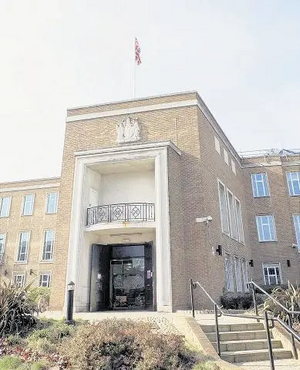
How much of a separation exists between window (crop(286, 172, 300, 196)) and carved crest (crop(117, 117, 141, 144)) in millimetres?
13995

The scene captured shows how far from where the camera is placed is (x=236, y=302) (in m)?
13.6

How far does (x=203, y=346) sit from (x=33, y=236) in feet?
74.9

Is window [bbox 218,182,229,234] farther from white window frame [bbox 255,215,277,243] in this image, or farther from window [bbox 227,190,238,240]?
white window frame [bbox 255,215,277,243]

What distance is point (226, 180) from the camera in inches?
746

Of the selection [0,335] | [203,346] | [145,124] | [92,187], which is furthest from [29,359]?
[145,124]

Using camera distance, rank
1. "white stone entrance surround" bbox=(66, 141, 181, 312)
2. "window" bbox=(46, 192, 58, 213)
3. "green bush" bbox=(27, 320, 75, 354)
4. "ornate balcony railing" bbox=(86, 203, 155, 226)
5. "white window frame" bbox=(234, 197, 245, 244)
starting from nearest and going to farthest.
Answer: "green bush" bbox=(27, 320, 75, 354) → "white stone entrance surround" bbox=(66, 141, 181, 312) → "ornate balcony railing" bbox=(86, 203, 155, 226) → "white window frame" bbox=(234, 197, 245, 244) → "window" bbox=(46, 192, 58, 213)

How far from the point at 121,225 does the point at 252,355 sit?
686cm

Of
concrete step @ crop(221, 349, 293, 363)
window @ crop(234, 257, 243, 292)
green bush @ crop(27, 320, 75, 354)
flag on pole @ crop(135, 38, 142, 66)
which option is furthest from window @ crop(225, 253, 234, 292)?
flag on pole @ crop(135, 38, 142, 66)

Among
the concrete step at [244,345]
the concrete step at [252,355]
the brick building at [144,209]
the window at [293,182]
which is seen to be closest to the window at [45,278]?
the brick building at [144,209]

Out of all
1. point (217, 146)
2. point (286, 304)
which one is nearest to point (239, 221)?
point (217, 146)

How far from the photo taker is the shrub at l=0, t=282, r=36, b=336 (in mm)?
8086

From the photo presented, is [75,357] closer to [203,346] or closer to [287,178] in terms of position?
[203,346]

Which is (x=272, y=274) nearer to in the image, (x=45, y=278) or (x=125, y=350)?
(x=45, y=278)

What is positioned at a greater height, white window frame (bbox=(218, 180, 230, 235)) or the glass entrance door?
white window frame (bbox=(218, 180, 230, 235))
